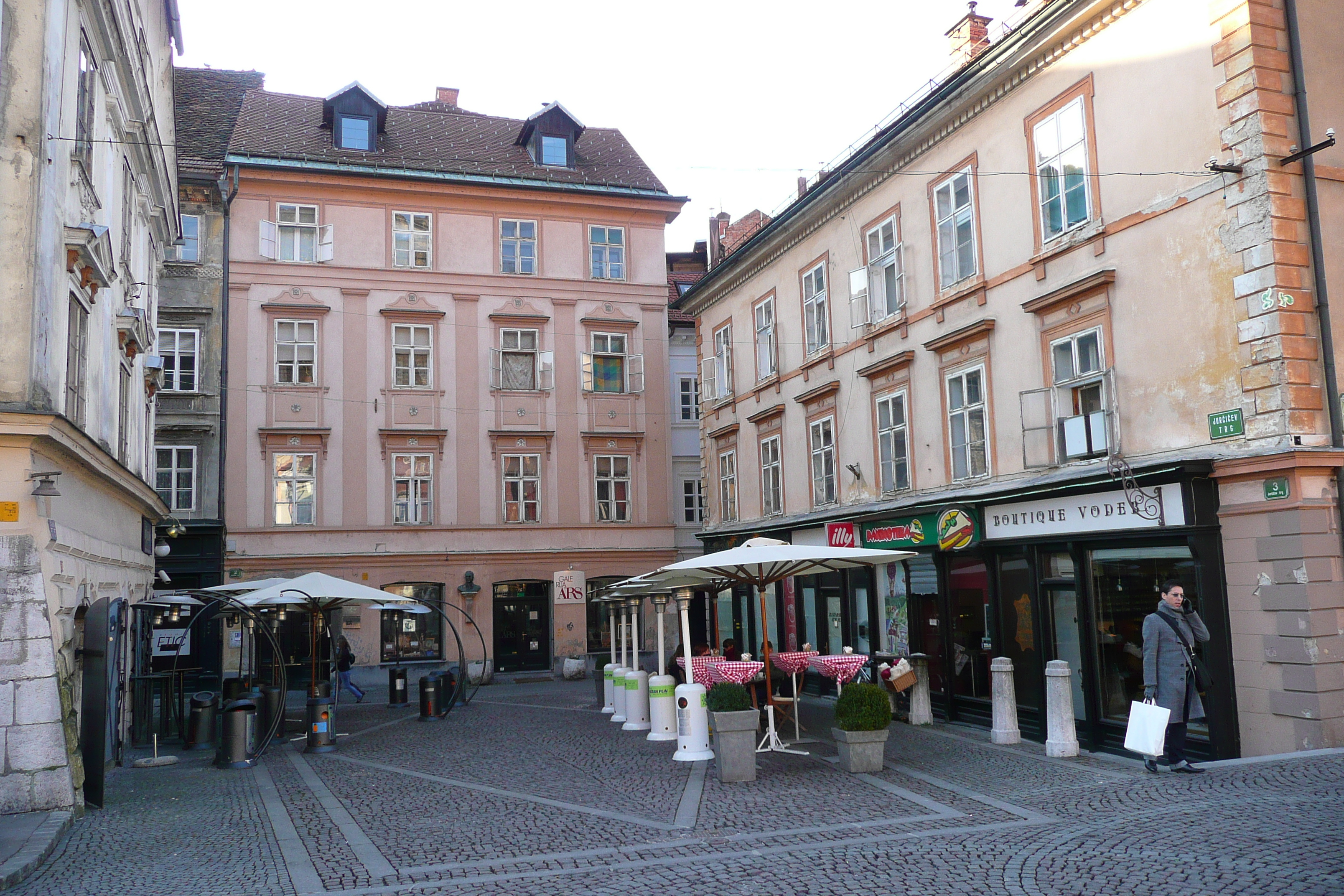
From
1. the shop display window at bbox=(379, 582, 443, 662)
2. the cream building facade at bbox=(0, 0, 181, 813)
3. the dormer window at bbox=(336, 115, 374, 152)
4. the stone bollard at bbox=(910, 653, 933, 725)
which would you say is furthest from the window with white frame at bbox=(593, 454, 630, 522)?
the cream building facade at bbox=(0, 0, 181, 813)

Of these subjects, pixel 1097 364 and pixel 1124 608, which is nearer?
pixel 1124 608

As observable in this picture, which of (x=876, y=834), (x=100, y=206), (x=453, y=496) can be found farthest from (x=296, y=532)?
(x=876, y=834)

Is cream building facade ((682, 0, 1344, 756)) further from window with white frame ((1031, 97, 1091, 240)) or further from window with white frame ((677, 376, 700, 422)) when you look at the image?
window with white frame ((677, 376, 700, 422))

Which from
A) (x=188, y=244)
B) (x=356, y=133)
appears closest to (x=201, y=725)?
(x=188, y=244)

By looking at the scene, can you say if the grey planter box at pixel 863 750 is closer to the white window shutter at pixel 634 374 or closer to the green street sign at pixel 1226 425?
the green street sign at pixel 1226 425

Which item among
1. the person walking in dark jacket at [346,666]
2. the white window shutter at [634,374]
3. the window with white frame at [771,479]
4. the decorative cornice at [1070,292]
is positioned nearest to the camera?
the decorative cornice at [1070,292]

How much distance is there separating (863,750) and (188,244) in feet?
83.4

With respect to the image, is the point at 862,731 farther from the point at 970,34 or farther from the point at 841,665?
the point at 970,34

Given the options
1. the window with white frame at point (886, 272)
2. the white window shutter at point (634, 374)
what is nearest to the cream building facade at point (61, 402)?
the window with white frame at point (886, 272)

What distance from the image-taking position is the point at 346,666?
87.6 ft

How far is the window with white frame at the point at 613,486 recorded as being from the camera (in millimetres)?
32875

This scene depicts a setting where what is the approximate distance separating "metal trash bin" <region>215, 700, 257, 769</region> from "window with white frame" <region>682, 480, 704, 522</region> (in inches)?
785

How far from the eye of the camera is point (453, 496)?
31344mm

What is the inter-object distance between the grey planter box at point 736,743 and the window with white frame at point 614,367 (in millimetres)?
21758
